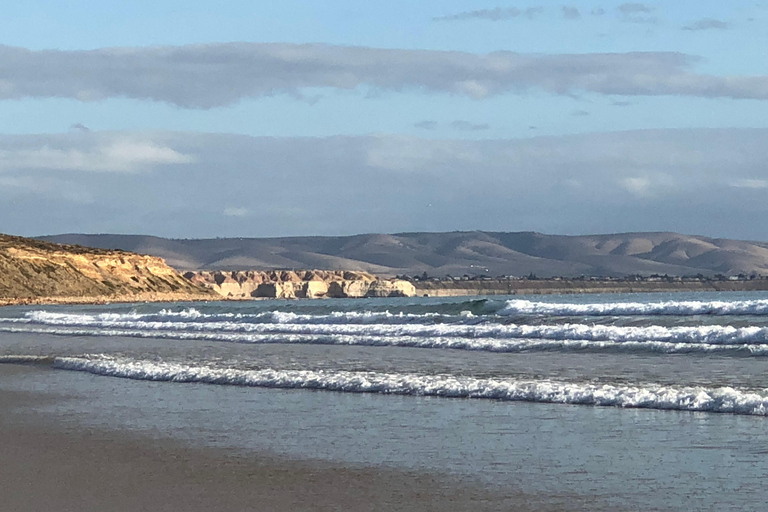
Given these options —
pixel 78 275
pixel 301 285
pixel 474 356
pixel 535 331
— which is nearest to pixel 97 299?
pixel 78 275

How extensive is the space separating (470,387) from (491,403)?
1.17 metres

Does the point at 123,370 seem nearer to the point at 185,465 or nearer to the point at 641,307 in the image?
the point at 185,465

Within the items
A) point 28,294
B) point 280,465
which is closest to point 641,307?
point 280,465

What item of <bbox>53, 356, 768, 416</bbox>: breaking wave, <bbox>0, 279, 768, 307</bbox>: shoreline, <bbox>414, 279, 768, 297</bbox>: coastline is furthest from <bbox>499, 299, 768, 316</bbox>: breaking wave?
<bbox>414, 279, 768, 297</bbox>: coastline

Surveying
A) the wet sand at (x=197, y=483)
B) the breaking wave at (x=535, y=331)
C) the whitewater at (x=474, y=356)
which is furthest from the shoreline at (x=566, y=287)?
the wet sand at (x=197, y=483)

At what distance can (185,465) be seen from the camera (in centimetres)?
938

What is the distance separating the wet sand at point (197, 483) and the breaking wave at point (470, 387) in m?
4.64

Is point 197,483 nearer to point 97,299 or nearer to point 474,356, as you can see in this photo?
point 474,356

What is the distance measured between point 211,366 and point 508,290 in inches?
5557

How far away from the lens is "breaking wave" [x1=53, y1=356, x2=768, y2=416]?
11969 mm

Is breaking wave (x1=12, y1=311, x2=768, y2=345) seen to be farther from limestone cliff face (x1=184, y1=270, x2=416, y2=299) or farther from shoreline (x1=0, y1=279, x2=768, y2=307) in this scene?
limestone cliff face (x1=184, y1=270, x2=416, y2=299)

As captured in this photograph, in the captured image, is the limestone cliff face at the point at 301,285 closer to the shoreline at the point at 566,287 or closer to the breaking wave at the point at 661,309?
the shoreline at the point at 566,287

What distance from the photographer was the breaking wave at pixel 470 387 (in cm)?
1197

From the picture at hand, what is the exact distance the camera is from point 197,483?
855cm
